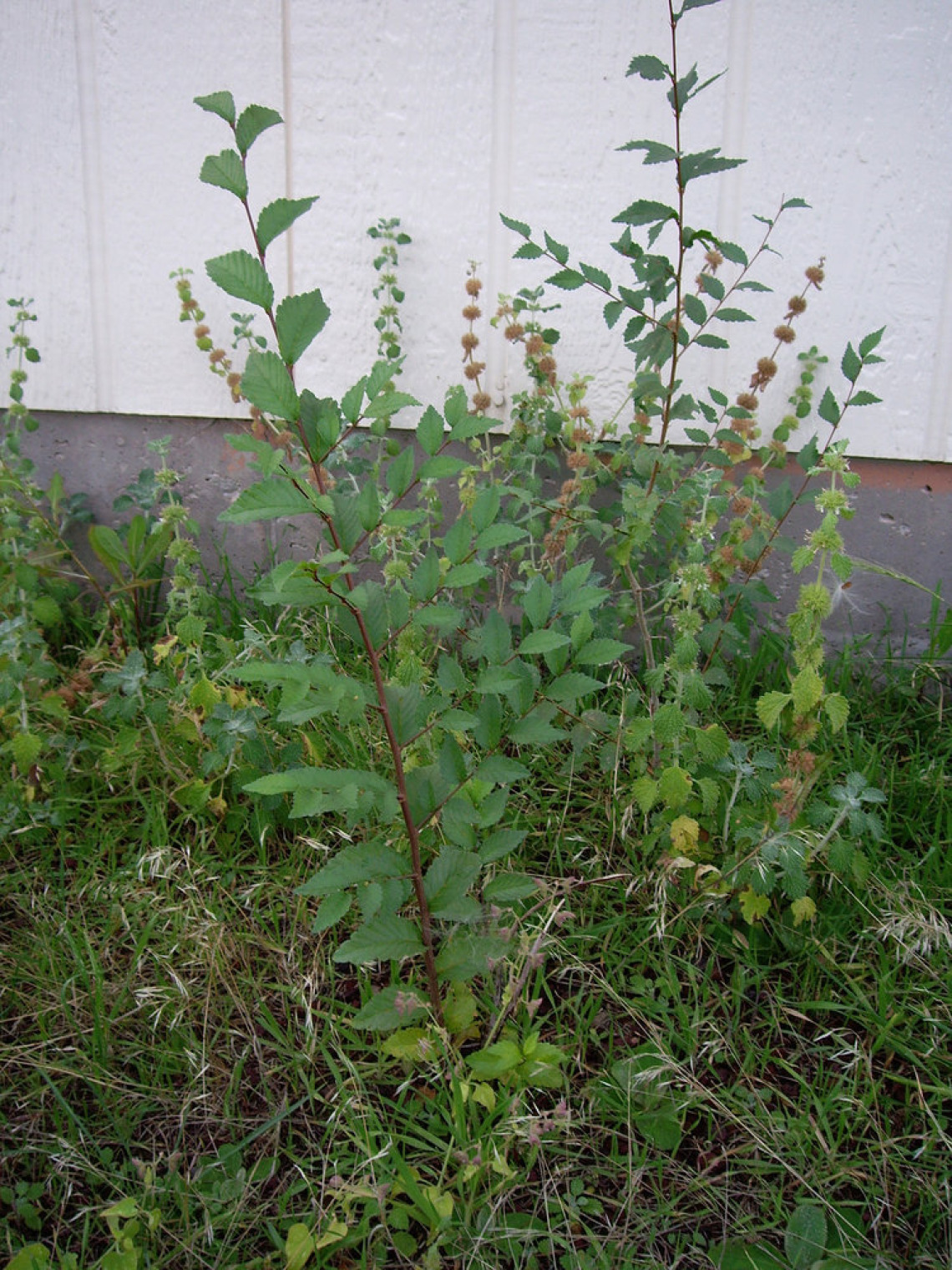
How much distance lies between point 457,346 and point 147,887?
150 centimetres

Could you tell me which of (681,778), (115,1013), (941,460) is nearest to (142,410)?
(115,1013)

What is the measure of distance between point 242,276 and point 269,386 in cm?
11

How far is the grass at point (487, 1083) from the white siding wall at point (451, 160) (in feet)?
4.14

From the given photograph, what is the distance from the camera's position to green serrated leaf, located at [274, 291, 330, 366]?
3.17 ft

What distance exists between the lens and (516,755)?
189 cm

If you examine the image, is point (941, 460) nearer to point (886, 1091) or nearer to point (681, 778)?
point (681, 778)

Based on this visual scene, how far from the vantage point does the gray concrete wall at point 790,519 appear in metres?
2.35

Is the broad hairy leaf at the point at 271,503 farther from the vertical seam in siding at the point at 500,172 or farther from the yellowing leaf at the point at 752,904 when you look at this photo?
the vertical seam in siding at the point at 500,172

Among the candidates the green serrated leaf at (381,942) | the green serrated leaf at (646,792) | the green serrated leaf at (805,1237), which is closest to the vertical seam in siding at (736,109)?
the green serrated leaf at (646,792)

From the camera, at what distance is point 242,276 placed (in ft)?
3.14

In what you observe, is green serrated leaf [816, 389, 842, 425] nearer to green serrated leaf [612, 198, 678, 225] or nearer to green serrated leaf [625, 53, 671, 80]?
green serrated leaf [612, 198, 678, 225]

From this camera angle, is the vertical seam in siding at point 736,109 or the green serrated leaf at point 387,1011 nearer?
the green serrated leaf at point 387,1011

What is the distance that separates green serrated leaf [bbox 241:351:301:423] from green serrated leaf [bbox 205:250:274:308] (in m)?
0.06

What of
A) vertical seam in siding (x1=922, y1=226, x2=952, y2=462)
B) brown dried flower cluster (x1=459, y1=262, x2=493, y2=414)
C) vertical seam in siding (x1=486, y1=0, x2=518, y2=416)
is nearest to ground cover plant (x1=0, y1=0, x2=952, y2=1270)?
brown dried flower cluster (x1=459, y1=262, x2=493, y2=414)
